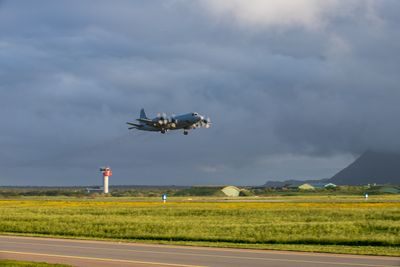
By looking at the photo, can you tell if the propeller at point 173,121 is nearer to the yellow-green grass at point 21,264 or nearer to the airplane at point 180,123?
the airplane at point 180,123

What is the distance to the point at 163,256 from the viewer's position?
2686cm

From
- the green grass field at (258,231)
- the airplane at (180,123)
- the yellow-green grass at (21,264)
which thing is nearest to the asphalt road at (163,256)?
the yellow-green grass at (21,264)

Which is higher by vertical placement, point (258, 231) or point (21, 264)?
point (258, 231)

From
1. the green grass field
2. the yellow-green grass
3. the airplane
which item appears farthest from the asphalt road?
the airplane

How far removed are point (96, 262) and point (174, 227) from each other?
58.2 ft

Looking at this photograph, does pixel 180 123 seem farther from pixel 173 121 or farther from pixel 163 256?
pixel 163 256

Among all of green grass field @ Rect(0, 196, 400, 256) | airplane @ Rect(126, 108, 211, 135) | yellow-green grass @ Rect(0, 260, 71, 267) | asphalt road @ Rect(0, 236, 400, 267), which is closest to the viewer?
yellow-green grass @ Rect(0, 260, 71, 267)

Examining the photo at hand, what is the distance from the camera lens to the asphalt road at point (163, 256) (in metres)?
24.0

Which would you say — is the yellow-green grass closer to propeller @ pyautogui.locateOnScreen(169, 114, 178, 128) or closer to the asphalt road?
the asphalt road

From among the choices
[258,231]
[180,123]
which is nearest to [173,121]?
[180,123]

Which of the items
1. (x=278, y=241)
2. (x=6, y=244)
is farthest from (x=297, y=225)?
(x=6, y=244)

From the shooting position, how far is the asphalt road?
2402 cm

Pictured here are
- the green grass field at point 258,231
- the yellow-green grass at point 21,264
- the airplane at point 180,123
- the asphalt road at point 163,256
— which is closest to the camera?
the yellow-green grass at point 21,264

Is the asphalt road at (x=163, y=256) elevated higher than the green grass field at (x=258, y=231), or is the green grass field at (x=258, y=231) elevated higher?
the green grass field at (x=258, y=231)
